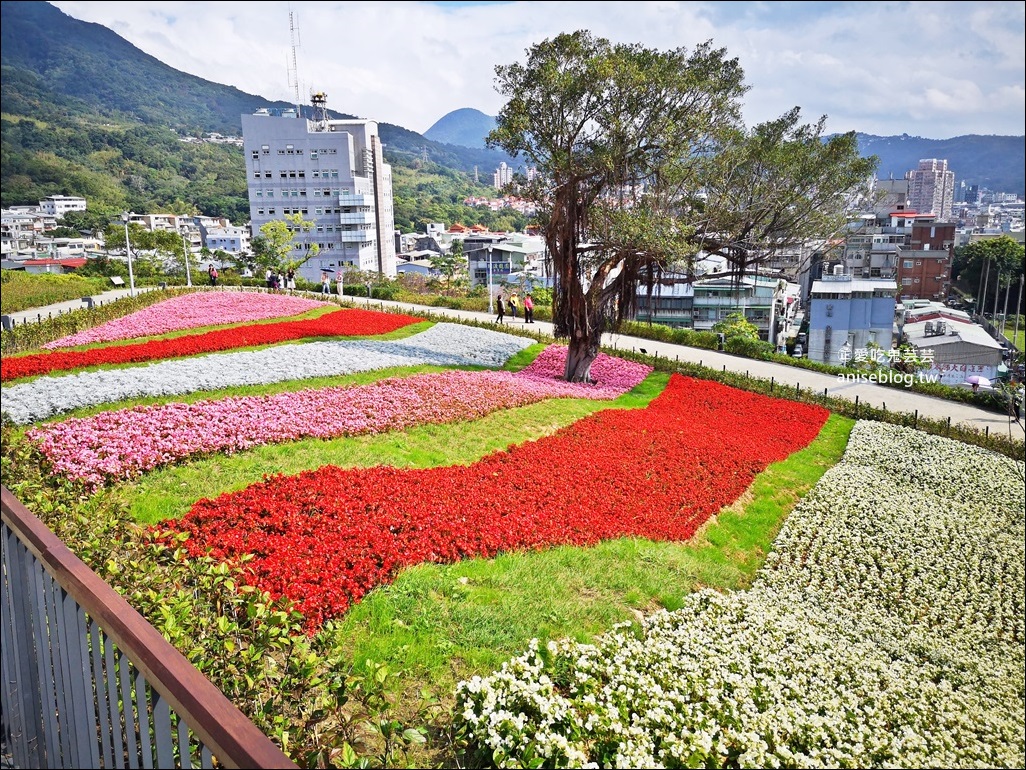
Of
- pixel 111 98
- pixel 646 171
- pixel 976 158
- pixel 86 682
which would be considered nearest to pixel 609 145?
pixel 646 171

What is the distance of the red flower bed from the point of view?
19.2 feet

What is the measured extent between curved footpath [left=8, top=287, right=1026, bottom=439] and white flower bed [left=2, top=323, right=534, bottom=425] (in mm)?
4215

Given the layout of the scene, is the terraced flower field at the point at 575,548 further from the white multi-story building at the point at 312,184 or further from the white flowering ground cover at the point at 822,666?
the white multi-story building at the point at 312,184

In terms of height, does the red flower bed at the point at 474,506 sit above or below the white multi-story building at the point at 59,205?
below

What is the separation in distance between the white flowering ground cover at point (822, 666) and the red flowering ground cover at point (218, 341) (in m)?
11.9

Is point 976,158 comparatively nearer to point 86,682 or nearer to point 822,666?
point 822,666

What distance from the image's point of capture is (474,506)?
7.59 meters

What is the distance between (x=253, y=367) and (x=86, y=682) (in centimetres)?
1185

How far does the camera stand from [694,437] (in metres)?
11.8

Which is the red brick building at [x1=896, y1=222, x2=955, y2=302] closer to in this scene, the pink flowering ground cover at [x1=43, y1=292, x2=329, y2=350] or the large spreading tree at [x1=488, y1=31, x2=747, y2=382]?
the large spreading tree at [x1=488, y1=31, x2=747, y2=382]

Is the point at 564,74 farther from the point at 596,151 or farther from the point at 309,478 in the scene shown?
the point at 309,478

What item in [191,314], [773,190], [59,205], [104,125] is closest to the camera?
[773,190]

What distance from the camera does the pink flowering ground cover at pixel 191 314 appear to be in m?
16.9

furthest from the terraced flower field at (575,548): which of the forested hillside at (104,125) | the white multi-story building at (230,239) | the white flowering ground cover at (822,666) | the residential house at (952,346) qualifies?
the white multi-story building at (230,239)
